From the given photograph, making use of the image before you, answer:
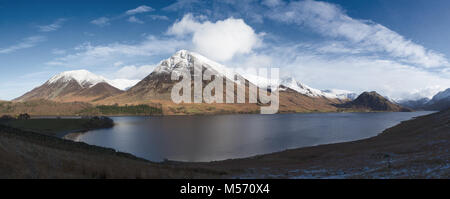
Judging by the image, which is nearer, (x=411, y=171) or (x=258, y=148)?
(x=411, y=171)

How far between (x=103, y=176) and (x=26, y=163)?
13.8 feet

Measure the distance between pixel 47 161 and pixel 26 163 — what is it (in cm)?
188

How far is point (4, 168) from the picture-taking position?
1177 cm
